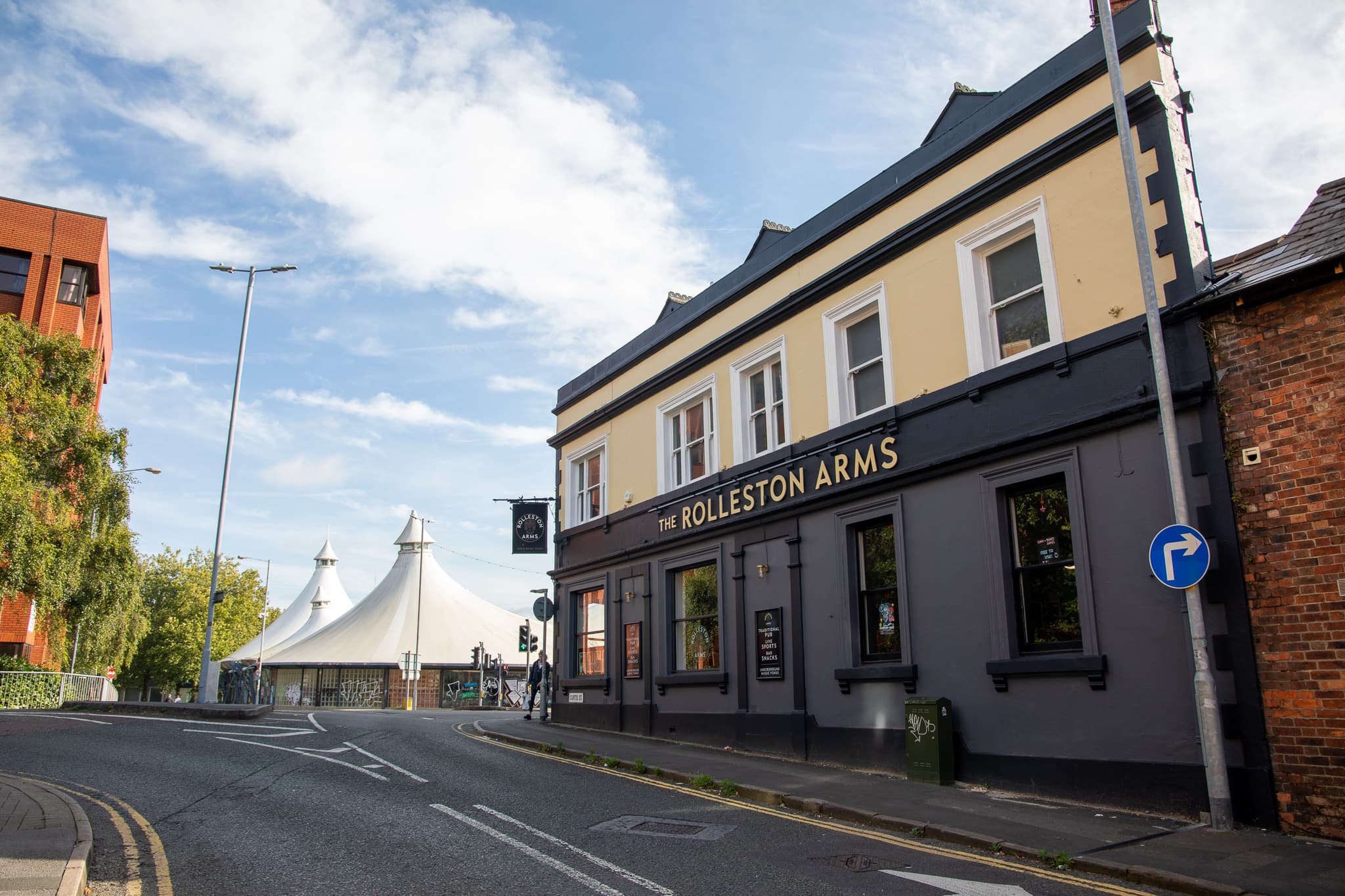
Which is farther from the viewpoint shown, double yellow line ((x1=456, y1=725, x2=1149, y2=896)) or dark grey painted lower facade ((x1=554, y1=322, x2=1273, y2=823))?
dark grey painted lower facade ((x1=554, y1=322, x2=1273, y2=823))

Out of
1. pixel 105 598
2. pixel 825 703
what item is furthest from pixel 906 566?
pixel 105 598

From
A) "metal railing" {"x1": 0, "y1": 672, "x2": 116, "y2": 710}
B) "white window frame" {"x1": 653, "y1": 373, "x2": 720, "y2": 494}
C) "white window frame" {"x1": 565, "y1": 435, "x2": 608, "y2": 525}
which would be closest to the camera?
"white window frame" {"x1": 653, "y1": 373, "x2": 720, "y2": 494}

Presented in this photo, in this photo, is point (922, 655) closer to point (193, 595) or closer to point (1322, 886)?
point (1322, 886)

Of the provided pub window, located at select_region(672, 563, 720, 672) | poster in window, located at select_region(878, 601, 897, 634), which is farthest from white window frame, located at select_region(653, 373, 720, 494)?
poster in window, located at select_region(878, 601, 897, 634)

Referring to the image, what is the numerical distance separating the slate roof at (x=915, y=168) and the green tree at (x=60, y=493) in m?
15.2

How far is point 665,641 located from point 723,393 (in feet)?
16.5

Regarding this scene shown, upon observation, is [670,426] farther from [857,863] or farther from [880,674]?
[857,863]

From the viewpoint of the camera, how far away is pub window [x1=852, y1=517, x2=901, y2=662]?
41.9 feet

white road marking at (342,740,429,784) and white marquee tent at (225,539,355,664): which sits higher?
white marquee tent at (225,539,355,664)

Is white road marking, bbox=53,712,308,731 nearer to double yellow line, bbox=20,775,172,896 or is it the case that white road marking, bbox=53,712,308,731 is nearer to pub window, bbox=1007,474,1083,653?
double yellow line, bbox=20,775,172,896

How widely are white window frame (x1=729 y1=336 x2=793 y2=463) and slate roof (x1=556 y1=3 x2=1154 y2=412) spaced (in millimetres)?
1321

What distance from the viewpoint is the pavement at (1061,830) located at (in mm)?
6523

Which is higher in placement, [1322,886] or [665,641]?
[665,641]

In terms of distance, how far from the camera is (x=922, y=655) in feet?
39.0
